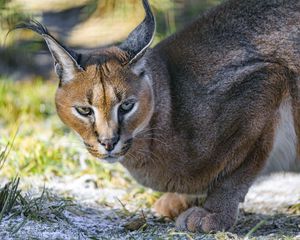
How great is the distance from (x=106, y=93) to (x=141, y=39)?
16.1 inches

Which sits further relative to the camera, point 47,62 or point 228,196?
point 47,62

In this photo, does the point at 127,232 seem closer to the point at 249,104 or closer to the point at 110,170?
the point at 249,104

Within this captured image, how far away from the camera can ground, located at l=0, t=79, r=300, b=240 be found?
400 centimetres

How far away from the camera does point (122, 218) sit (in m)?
4.58

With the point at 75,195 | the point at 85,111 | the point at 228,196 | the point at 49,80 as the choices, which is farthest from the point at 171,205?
the point at 49,80

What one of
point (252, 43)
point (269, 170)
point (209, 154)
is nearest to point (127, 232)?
point (209, 154)

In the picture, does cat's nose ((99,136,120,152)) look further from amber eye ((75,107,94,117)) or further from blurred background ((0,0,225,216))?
blurred background ((0,0,225,216))

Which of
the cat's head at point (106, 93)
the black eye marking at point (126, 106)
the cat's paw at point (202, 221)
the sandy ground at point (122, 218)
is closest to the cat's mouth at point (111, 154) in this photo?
the cat's head at point (106, 93)

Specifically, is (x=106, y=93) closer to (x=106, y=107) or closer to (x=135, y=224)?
(x=106, y=107)

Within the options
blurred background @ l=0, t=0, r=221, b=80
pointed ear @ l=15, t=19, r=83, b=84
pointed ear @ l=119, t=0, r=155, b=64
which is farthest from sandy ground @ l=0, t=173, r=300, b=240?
blurred background @ l=0, t=0, r=221, b=80

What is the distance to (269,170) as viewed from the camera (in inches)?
178

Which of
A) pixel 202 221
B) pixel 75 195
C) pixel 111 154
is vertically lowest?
pixel 75 195

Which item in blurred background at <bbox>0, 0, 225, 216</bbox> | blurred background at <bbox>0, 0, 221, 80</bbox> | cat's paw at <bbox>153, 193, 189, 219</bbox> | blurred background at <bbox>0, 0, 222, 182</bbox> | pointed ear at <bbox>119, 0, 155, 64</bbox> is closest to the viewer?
pointed ear at <bbox>119, 0, 155, 64</bbox>

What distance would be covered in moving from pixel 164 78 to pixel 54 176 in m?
1.31
